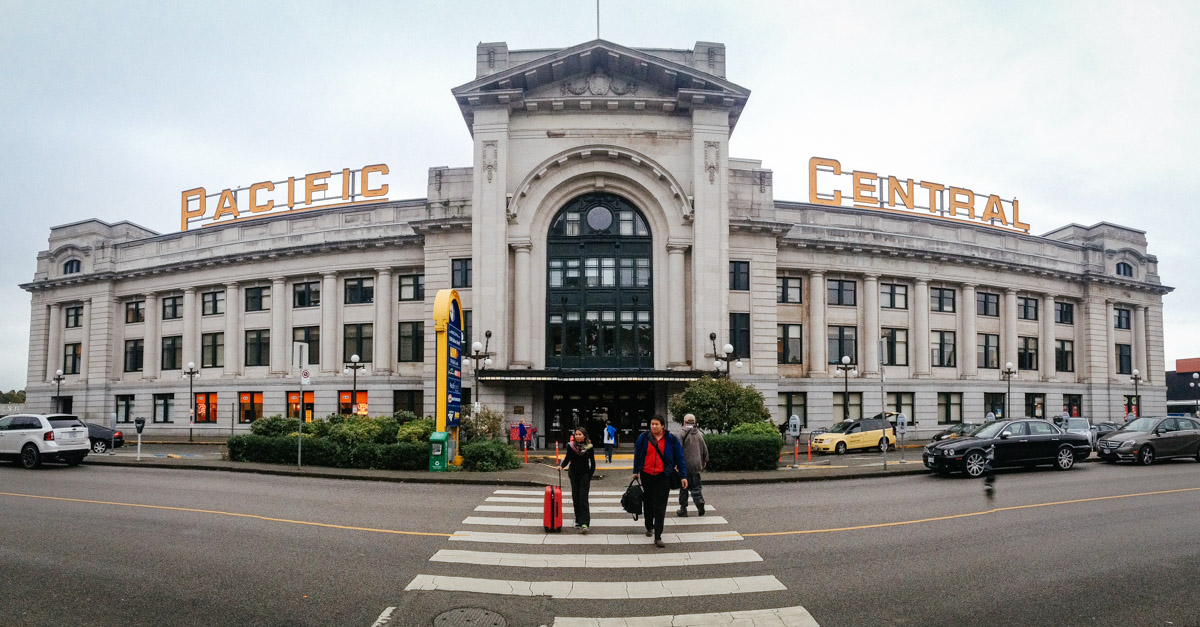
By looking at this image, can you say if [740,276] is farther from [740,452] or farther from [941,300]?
[740,452]

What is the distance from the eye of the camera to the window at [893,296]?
42.2 metres

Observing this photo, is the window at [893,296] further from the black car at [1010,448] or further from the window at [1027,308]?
the black car at [1010,448]

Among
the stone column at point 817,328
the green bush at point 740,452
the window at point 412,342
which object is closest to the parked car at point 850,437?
the stone column at point 817,328

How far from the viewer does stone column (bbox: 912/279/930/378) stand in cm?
4194

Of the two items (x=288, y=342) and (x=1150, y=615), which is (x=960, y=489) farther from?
(x=288, y=342)

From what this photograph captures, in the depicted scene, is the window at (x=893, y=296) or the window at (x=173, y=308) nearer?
the window at (x=893, y=296)

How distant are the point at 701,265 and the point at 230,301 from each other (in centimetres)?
3078

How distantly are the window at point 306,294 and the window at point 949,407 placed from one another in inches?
1550

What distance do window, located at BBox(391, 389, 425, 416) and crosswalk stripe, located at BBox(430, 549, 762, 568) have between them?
102ft

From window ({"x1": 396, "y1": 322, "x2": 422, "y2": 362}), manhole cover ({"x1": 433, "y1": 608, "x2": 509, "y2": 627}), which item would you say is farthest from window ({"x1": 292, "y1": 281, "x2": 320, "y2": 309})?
manhole cover ({"x1": 433, "y1": 608, "x2": 509, "y2": 627})

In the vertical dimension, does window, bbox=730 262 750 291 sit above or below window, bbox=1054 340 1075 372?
above

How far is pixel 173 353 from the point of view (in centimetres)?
4603

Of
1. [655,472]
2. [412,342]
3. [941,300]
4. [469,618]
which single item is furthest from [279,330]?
[941,300]

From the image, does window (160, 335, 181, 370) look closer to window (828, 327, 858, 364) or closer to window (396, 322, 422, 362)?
window (396, 322, 422, 362)
